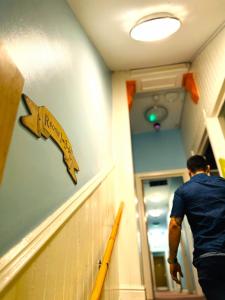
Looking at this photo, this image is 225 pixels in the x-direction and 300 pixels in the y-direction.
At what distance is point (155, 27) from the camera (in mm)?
3170

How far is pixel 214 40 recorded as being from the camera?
331cm

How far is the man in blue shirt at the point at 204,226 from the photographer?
1640 mm

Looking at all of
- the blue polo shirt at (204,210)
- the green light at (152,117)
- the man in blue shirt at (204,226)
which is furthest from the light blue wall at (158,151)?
the blue polo shirt at (204,210)

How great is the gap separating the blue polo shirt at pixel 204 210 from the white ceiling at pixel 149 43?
2.15m

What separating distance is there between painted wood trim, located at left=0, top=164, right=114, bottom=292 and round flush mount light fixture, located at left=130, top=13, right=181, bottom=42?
7.82 feet

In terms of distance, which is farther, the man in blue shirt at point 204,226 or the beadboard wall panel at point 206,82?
the beadboard wall panel at point 206,82

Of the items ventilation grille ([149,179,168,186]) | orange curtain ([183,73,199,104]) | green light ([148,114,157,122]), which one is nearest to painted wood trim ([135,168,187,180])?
green light ([148,114,157,122])

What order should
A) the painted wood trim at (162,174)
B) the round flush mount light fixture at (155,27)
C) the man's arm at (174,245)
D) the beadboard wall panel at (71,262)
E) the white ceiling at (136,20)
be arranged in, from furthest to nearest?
the painted wood trim at (162,174)
the round flush mount light fixture at (155,27)
the white ceiling at (136,20)
the man's arm at (174,245)
the beadboard wall panel at (71,262)

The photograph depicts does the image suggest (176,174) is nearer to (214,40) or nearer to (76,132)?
(214,40)

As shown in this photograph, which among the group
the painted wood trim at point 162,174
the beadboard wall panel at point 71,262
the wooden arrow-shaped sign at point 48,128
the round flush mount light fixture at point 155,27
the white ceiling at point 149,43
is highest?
the white ceiling at point 149,43

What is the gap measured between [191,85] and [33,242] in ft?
12.3

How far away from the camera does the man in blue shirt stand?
1640mm

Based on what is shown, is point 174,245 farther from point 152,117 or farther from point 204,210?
point 152,117

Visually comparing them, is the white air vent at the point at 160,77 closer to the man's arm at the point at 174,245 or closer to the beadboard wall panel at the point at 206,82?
the beadboard wall panel at the point at 206,82
